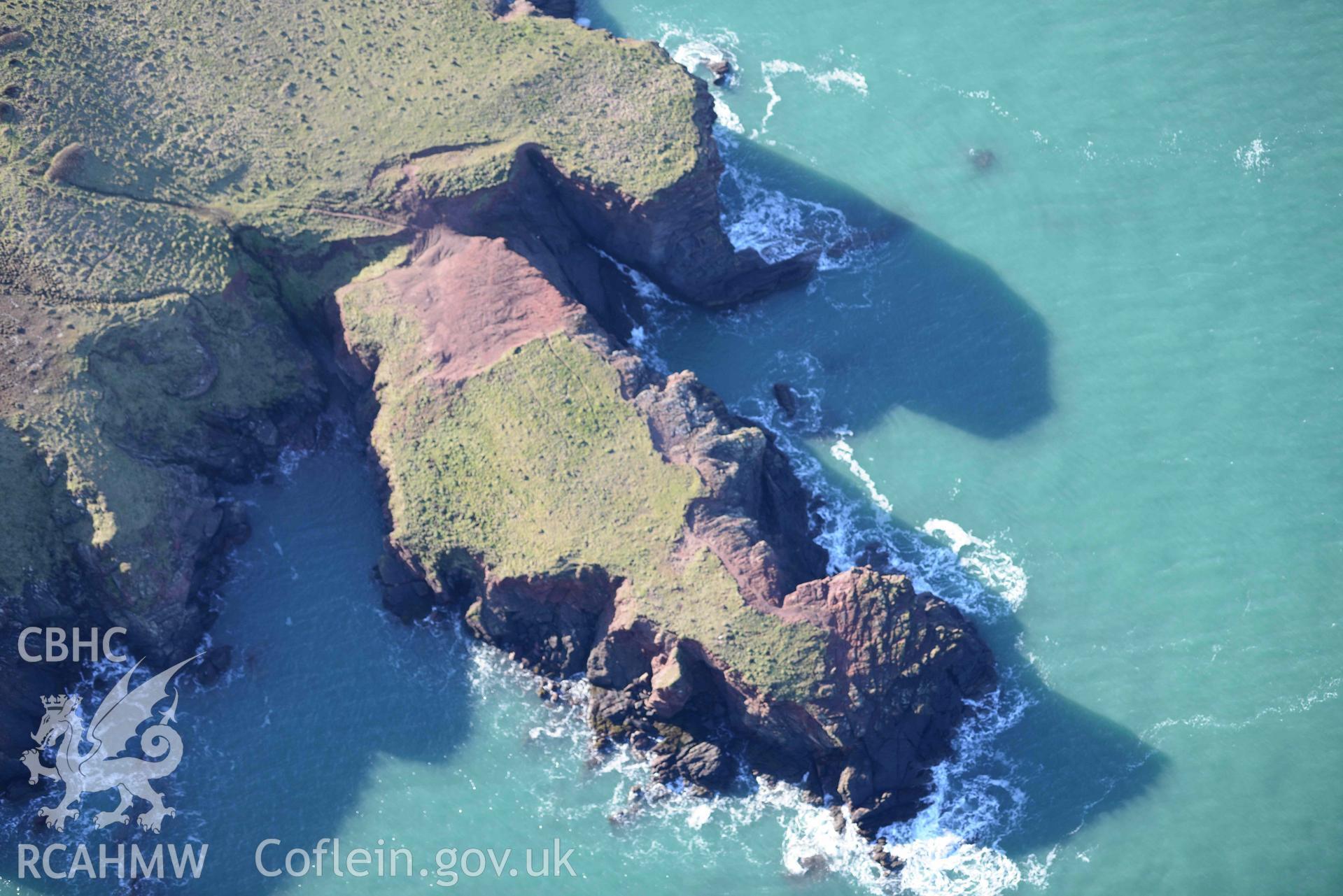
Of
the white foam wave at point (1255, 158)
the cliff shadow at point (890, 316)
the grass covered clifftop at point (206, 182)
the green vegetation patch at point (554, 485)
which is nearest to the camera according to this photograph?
the green vegetation patch at point (554, 485)

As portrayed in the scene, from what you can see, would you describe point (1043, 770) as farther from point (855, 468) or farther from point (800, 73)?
point (800, 73)

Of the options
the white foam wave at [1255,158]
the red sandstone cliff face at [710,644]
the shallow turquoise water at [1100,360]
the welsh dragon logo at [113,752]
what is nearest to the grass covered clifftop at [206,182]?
the welsh dragon logo at [113,752]

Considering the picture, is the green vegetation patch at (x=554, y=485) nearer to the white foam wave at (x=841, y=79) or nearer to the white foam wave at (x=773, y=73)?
the white foam wave at (x=773, y=73)

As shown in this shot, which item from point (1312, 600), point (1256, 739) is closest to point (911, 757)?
point (1256, 739)

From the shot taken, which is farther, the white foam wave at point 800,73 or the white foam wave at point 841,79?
the white foam wave at point 841,79

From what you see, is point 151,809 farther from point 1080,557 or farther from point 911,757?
point 1080,557

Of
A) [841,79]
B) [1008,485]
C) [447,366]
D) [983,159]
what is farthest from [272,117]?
[1008,485]

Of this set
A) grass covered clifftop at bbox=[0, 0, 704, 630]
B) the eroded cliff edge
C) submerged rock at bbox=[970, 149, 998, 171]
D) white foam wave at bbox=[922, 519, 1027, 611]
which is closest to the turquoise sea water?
white foam wave at bbox=[922, 519, 1027, 611]

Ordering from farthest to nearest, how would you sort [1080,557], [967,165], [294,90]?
1. [967,165]
2. [294,90]
3. [1080,557]
